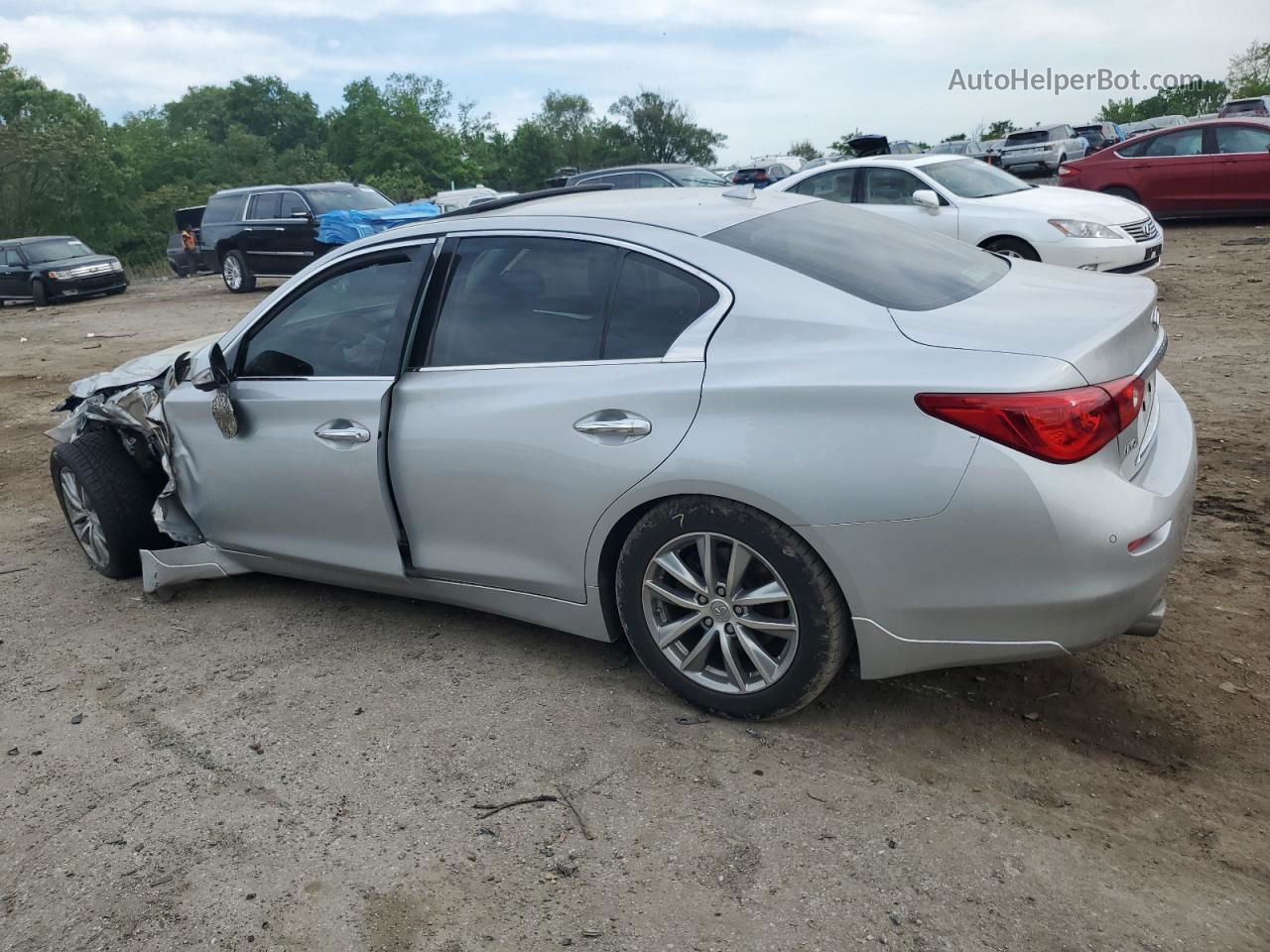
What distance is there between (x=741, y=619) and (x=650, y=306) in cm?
99

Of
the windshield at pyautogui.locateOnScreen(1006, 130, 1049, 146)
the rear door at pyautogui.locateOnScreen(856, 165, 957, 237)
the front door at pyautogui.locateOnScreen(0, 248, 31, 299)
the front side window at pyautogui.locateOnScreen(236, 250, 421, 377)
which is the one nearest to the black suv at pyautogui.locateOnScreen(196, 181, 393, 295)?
the front door at pyautogui.locateOnScreen(0, 248, 31, 299)

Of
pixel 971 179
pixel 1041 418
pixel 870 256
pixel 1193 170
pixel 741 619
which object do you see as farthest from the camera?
pixel 1193 170

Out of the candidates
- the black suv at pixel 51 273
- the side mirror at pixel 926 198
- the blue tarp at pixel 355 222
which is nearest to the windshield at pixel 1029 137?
the blue tarp at pixel 355 222

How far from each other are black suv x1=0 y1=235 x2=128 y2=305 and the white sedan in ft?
55.9

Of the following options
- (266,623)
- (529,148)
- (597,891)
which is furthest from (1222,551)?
(529,148)

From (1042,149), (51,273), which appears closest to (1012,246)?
(51,273)

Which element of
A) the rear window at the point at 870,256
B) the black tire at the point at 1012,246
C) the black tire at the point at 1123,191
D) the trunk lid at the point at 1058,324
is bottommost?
the black tire at the point at 1123,191

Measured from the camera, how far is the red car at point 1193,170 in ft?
46.1

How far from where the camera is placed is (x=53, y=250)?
2216 cm

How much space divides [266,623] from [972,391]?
9.83 ft

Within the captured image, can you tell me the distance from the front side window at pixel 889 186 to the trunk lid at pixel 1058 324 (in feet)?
24.0

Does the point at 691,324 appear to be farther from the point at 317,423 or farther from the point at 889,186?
the point at 889,186

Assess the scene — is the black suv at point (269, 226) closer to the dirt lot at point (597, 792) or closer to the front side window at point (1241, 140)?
the front side window at point (1241, 140)

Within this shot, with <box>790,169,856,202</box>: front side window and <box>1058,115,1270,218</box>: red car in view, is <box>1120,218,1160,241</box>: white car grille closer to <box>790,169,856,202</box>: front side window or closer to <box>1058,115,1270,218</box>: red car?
<box>790,169,856,202</box>: front side window
